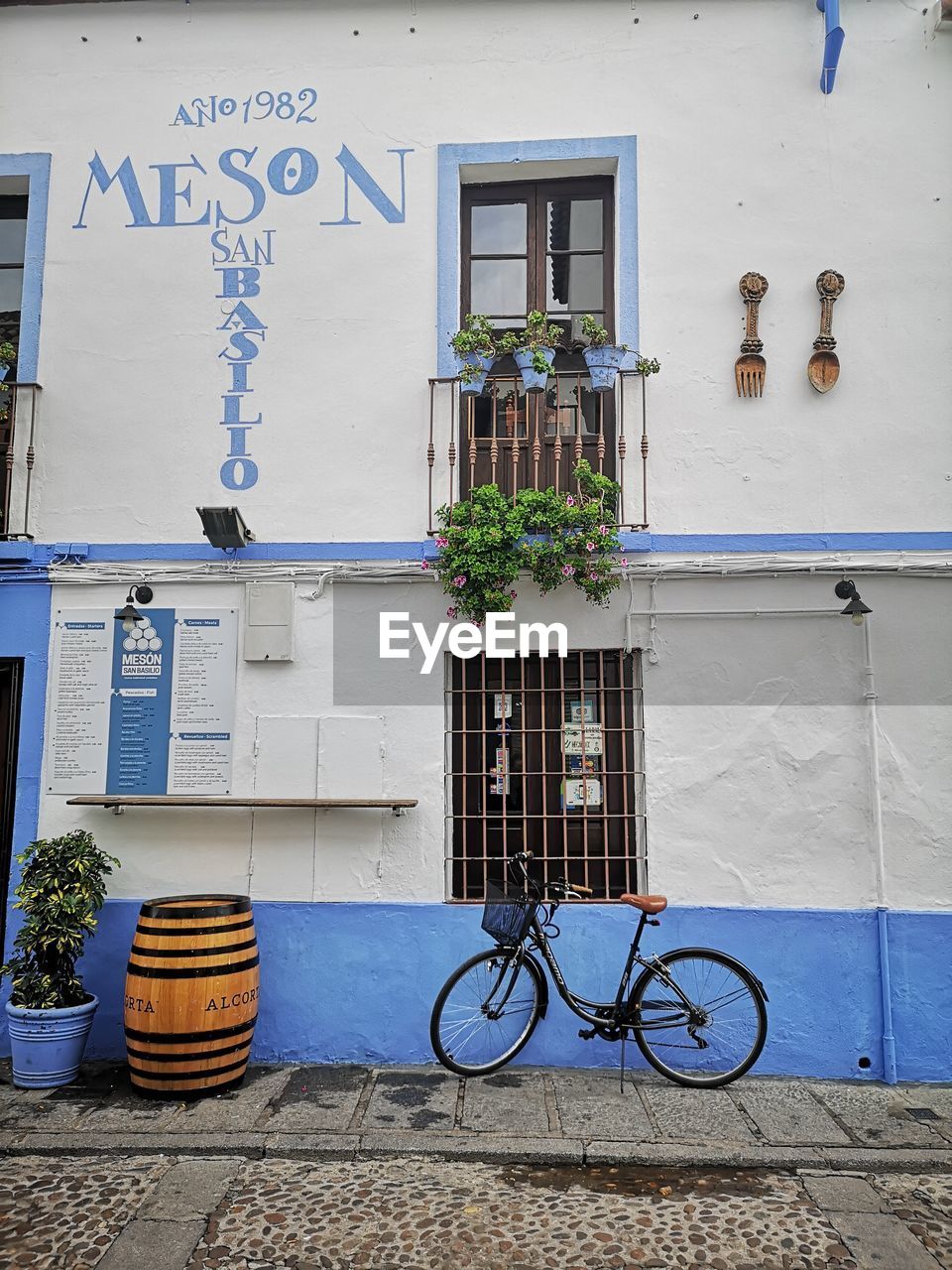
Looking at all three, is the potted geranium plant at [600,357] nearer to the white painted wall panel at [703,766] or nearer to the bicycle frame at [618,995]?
the white painted wall panel at [703,766]

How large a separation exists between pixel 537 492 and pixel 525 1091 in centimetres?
326

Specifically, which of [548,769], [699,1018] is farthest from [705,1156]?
[548,769]

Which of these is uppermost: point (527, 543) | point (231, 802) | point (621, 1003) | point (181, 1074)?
point (527, 543)

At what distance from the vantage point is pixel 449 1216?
3.84 meters

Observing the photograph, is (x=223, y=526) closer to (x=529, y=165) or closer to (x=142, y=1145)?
(x=529, y=165)

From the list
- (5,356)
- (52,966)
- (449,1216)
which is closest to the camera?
(449,1216)

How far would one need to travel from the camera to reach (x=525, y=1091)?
16.5 ft

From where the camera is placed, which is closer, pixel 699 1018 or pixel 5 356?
pixel 699 1018

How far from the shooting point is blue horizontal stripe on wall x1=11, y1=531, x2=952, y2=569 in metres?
5.61

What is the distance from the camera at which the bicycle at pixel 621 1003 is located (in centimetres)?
507

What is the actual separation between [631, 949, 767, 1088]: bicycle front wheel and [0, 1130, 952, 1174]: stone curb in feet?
2.35

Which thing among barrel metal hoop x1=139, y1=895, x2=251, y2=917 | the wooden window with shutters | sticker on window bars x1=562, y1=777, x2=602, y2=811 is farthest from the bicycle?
the wooden window with shutters

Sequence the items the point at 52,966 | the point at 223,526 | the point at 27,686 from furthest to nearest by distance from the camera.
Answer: the point at 27,686 < the point at 223,526 < the point at 52,966

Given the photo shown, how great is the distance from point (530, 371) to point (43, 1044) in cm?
457
